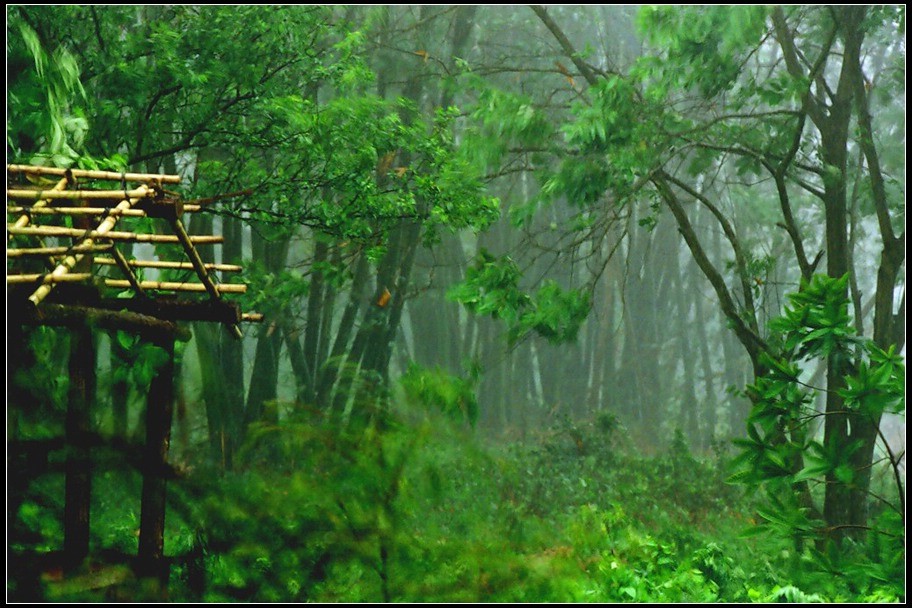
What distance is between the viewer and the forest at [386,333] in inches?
158

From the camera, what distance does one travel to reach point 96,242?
368cm

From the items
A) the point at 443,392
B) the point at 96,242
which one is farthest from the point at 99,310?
the point at 443,392

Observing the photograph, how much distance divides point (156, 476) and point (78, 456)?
34 cm

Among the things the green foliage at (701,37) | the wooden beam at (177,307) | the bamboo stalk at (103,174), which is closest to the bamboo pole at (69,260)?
the bamboo stalk at (103,174)

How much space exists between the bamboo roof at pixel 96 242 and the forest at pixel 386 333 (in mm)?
26

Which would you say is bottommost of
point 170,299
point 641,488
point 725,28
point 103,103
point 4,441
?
point 641,488

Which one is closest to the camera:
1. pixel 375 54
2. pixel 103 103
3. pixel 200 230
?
pixel 103 103

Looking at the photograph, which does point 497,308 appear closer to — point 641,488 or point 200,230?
point 200,230

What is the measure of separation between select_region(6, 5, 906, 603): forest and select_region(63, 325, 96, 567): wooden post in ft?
0.04

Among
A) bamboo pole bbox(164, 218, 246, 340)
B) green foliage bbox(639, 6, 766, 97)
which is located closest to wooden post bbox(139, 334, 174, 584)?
bamboo pole bbox(164, 218, 246, 340)

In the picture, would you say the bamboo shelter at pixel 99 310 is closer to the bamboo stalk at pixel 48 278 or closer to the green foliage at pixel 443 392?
the bamboo stalk at pixel 48 278

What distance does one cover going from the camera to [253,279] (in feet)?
27.9

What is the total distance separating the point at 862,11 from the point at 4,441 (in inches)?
281

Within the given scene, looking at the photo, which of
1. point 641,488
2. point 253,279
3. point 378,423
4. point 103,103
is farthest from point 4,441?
point 641,488
